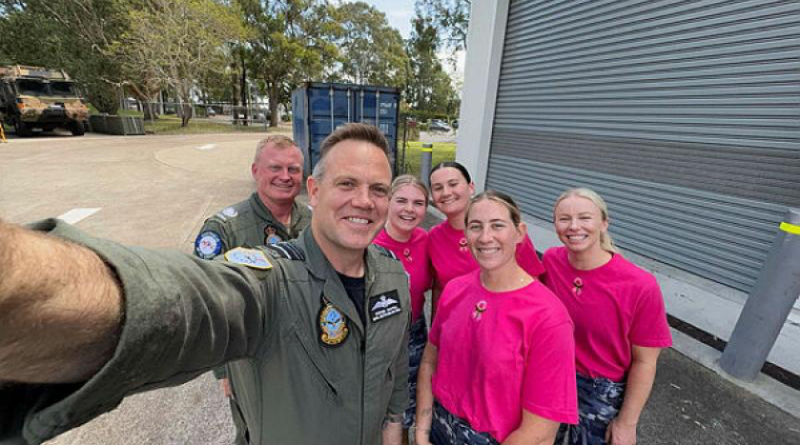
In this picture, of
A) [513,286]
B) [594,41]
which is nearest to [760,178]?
[594,41]

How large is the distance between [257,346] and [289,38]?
31.3 meters

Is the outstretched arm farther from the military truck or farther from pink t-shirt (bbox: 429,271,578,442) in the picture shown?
the military truck

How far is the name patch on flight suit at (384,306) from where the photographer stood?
48.4 inches

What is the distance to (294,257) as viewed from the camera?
114 cm

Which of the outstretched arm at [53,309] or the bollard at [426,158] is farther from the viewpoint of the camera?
the bollard at [426,158]

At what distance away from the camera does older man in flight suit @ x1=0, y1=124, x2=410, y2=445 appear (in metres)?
0.58

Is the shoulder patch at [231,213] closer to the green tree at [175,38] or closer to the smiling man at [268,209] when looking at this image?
the smiling man at [268,209]

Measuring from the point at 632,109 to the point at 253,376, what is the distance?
5.18 m

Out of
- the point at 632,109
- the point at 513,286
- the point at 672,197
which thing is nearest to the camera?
the point at 513,286

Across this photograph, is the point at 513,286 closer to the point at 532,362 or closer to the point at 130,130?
the point at 532,362

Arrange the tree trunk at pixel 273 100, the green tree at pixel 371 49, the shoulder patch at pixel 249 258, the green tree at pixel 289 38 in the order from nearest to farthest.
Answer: the shoulder patch at pixel 249 258
the green tree at pixel 289 38
the tree trunk at pixel 273 100
the green tree at pixel 371 49

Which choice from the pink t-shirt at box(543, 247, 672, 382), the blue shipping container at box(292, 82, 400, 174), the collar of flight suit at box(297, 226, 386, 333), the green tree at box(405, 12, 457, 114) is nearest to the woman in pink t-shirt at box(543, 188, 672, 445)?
the pink t-shirt at box(543, 247, 672, 382)

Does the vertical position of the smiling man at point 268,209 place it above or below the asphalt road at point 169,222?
above

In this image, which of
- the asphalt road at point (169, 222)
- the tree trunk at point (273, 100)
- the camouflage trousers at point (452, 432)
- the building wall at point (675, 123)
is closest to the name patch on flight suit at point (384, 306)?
the camouflage trousers at point (452, 432)
